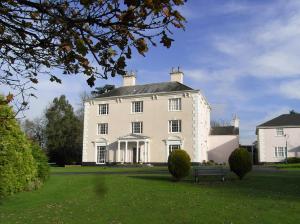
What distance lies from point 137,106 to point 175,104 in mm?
5443

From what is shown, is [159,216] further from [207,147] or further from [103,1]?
[207,147]

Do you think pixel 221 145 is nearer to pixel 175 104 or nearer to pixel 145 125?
pixel 175 104

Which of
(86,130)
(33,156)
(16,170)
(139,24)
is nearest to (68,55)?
(139,24)

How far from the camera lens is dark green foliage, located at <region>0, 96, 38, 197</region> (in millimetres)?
15805

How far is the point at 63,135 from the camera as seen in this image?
62.6m

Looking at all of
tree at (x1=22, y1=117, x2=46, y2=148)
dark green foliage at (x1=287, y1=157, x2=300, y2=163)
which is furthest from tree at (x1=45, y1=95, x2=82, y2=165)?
dark green foliage at (x1=287, y1=157, x2=300, y2=163)

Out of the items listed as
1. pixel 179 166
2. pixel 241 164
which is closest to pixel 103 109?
pixel 179 166

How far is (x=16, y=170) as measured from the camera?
55.0ft

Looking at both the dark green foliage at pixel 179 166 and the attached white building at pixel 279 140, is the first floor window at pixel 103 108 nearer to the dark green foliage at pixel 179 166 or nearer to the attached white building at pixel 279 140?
the attached white building at pixel 279 140

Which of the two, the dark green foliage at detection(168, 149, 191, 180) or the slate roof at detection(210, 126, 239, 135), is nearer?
the dark green foliage at detection(168, 149, 191, 180)

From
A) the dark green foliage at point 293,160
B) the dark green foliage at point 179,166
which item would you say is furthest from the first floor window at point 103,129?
the dark green foliage at point 179,166

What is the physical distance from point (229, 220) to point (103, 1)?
8.00 m

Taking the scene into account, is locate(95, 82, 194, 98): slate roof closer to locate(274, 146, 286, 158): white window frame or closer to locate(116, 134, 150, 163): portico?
locate(116, 134, 150, 163): portico

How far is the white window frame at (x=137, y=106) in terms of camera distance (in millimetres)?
52188
